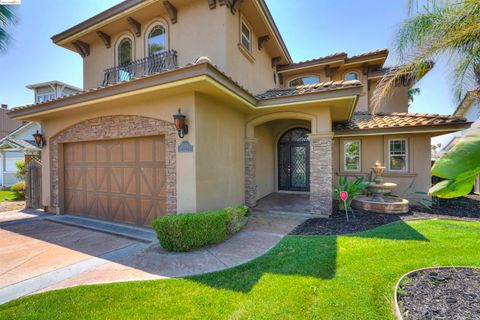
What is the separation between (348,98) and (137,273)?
683 cm

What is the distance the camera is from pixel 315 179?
25.2ft

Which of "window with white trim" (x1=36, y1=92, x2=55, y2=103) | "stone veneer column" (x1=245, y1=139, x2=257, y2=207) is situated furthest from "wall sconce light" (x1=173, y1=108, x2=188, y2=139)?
"window with white trim" (x1=36, y1=92, x2=55, y2=103)

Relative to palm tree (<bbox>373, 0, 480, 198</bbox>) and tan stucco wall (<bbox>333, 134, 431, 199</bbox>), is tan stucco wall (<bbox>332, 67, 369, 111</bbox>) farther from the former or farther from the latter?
palm tree (<bbox>373, 0, 480, 198</bbox>)

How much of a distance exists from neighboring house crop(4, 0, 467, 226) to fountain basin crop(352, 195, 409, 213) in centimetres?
140

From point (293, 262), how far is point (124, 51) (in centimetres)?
1035

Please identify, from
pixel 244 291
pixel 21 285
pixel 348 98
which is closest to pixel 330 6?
pixel 348 98

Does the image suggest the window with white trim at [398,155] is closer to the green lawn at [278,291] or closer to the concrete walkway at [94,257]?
the green lawn at [278,291]

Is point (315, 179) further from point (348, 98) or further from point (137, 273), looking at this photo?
point (137, 273)

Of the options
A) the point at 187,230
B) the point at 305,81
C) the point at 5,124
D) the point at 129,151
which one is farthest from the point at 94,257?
the point at 5,124

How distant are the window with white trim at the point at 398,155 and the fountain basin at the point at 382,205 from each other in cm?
218

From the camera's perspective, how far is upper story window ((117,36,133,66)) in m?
9.11

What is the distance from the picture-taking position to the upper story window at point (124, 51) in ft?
29.9

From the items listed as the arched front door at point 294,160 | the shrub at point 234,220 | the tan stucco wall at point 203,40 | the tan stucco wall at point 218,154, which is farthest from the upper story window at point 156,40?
the arched front door at point 294,160

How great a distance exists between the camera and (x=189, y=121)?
5.73 meters
